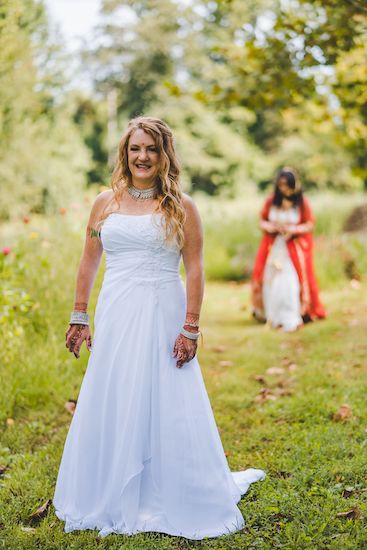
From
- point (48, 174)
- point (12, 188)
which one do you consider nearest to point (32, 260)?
point (12, 188)

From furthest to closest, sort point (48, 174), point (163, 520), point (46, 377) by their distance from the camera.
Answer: point (48, 174) < point (46, 377) < point (163, 520)

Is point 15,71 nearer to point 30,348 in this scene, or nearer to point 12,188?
point 12,188

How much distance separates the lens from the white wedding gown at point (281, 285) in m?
8.12

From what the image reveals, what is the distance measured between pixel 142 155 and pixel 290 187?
5394mm

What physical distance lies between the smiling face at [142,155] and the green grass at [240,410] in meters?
1.82

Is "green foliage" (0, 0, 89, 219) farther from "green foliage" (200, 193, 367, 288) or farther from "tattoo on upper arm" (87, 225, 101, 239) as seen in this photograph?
"tattoo on upper arm" (87, 225, 101, 239)

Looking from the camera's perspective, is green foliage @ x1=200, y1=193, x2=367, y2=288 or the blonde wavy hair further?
green foliage @ x1=200, y1=193, x2=367, y2=288

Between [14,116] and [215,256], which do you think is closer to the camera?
[215,256]

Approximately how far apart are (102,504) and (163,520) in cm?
32

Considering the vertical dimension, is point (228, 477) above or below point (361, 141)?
below

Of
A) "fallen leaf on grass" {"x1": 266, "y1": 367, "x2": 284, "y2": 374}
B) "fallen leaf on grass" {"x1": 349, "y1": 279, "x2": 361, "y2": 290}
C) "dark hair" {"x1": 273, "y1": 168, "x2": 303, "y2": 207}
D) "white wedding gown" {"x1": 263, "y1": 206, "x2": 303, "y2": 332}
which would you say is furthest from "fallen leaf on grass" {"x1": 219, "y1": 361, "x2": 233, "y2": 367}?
"fallen leaf on grass" {"x1": 349, "y1": 279, "x2": 361, "y2": 290}

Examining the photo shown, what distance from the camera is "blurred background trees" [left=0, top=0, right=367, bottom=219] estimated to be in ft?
22.2

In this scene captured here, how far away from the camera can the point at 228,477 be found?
129 inches

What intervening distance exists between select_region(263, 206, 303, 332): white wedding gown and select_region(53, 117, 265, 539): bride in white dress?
5000 millimetres
